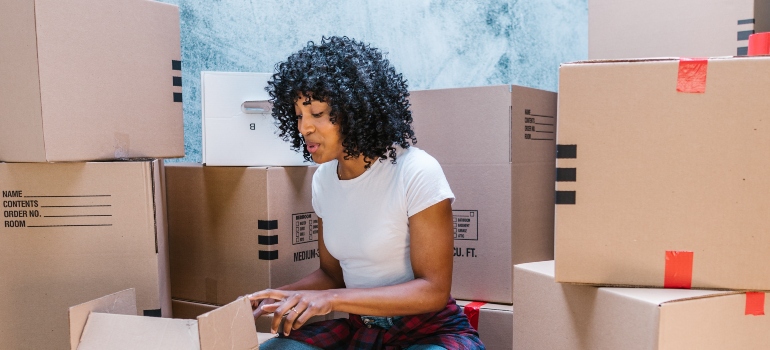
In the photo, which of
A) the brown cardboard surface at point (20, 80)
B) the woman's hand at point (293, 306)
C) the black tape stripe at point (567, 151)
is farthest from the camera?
the brown cardboard surface at point (20, 80)

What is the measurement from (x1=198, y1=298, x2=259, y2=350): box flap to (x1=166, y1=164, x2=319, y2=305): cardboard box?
0.54 metres

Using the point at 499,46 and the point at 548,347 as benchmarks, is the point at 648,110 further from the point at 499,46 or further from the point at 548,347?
the point at 499,46

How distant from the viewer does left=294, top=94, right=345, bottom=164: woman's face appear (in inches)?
53.9

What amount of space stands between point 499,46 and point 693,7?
3.57 feet

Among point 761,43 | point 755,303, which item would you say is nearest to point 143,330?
point 755,303

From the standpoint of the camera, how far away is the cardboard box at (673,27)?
1.68 meters

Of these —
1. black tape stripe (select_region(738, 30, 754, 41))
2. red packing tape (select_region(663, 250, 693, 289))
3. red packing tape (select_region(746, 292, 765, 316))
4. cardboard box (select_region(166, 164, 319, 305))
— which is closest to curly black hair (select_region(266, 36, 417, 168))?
cardboard box (select_region(166, 164, 319, 305))

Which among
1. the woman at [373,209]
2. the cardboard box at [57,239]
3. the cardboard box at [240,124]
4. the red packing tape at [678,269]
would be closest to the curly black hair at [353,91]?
the woman at [373,209]

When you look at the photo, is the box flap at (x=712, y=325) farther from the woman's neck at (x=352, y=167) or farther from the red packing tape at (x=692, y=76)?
the woman's neck at (x=352, y=167)

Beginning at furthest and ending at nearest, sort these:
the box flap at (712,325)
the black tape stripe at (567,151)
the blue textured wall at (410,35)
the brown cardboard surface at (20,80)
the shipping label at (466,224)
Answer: the blue textured wall at (410,35)
the shipping label at (466,224)
the brown cardboard surface at (20,80)
the black tape stripe at (567,151)
the box flap at (712,325)

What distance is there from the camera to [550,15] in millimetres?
2953

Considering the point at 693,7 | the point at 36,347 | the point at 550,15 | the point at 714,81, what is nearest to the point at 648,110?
the point at 714,81

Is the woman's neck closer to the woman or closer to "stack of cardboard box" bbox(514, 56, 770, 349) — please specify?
the woman

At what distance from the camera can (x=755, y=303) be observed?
968mm
